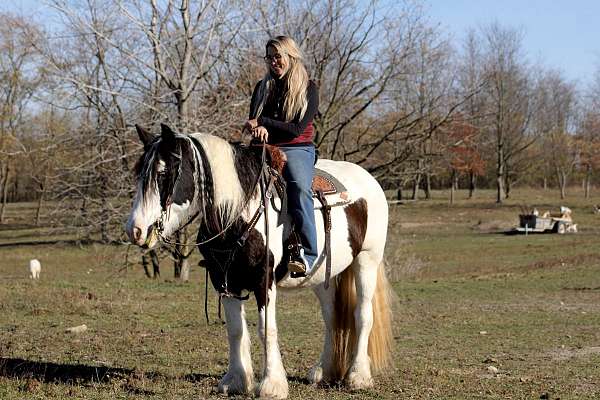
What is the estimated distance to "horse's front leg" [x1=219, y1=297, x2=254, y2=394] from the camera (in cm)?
556

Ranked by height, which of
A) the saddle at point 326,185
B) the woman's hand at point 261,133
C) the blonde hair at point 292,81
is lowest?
the saddle at point 326,185

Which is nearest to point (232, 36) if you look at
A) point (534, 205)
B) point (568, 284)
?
point (568, 284)

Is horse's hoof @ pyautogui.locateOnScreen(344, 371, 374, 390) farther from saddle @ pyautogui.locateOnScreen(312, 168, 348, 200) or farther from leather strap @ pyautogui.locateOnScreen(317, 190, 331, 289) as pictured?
saddle @ pyautogui.locateOnScreen(312, 168, 348, 200)

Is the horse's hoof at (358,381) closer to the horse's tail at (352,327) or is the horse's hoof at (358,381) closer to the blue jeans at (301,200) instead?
the horse's tail at (352,327)

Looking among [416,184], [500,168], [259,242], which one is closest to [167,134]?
[259,242]

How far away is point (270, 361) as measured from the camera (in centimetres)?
547

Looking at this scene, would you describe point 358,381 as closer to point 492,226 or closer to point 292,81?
point 292,81

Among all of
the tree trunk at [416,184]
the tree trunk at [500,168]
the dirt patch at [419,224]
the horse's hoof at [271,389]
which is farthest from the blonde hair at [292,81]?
the tree trunk at [500,168]

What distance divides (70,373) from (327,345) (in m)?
2.20

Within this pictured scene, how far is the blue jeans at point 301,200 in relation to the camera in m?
5.54

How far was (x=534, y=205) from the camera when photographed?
54.5 metres

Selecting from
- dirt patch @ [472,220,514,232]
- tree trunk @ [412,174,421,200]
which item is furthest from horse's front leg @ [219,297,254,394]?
dirt patch @ [472,220,514,232]

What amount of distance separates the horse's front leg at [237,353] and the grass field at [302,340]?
0.19 m

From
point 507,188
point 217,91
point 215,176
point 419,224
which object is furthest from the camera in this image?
point 507,188
